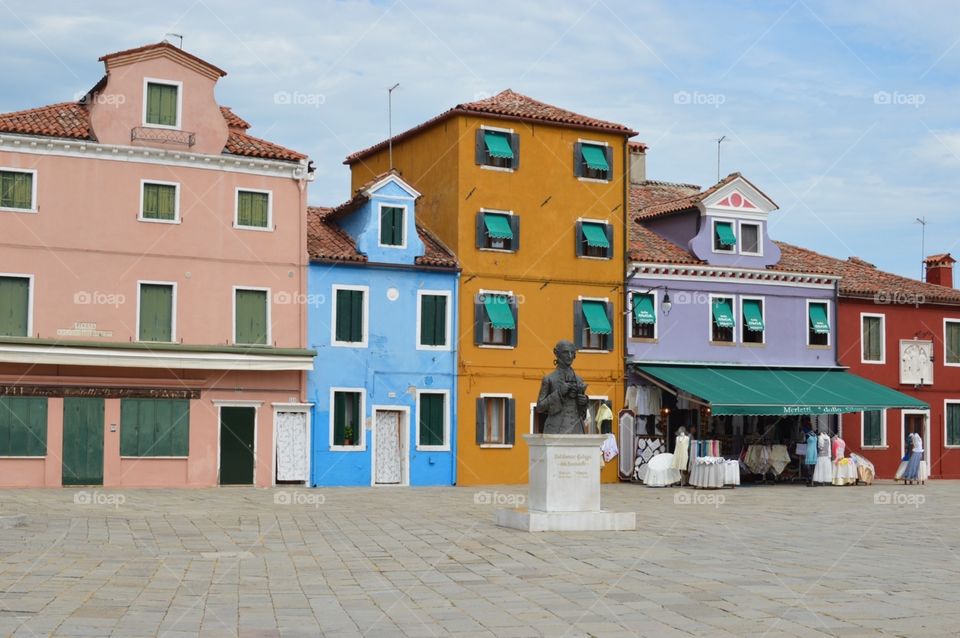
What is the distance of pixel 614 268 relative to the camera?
3781cm

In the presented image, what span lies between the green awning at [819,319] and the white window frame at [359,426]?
15692 millimetres

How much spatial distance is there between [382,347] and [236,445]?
16.5ft

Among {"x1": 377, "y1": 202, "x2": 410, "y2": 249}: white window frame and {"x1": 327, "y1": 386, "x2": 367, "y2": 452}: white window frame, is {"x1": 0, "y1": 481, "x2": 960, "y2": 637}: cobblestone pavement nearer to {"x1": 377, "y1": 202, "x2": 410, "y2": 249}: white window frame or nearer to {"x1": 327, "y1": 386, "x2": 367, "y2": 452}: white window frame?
{"x1": 327, "y1": 386, "x2": 367, "y2": 452}: white window frame

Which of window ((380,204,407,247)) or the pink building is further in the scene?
window ((380,204,407,247))

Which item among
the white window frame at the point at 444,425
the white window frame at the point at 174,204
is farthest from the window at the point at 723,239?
the white window frame at the point at 174,204

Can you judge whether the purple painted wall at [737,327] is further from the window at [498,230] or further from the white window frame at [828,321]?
the window at [498,230]

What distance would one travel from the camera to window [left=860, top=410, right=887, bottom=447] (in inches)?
1609

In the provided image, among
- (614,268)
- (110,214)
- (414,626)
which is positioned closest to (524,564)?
(414,626)

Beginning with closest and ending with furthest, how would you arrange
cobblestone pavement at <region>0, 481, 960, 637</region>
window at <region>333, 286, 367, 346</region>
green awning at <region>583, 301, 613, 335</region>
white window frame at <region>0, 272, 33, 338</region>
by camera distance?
1. cobblestone pavement at <region>0, 481, 960, 637</region>
2. white window frame at <region>0, 272, 33, 338</region>
3. window at <region>333, 286, 367, 346</region>
4. green awning at <region>583, 301, 613, 335</region>

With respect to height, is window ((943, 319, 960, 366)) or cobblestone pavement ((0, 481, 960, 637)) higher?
window ((943, 319, 960, 366))

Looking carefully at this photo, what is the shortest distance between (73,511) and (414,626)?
13779 mm

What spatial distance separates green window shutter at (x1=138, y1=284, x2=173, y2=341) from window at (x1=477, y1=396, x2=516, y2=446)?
365 inches

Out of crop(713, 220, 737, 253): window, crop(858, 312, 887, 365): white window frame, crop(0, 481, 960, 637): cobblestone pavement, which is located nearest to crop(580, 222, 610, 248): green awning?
crop(713, 220, 737, 253): window

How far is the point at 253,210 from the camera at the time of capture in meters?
33.1
